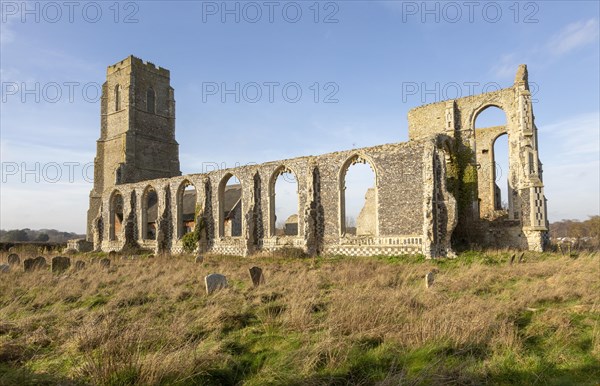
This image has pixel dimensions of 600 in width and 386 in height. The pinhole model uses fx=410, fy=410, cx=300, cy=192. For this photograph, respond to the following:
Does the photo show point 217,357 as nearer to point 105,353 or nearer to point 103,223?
point 105,353

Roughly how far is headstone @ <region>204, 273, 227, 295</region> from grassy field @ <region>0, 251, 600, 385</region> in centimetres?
26

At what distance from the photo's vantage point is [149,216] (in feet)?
105

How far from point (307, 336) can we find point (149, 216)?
29098 mm

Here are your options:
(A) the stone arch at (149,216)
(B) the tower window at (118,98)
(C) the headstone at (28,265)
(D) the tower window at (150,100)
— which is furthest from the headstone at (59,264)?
(B) the tower window at (118,98)

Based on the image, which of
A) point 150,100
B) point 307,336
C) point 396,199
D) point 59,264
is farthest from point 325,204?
point 150,100

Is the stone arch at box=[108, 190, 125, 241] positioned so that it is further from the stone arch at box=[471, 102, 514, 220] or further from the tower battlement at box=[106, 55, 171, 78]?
the stone arch at box=[471, 102, 514, 220]

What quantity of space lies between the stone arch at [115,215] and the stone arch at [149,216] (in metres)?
2.00

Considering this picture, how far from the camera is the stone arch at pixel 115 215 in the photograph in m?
30.8

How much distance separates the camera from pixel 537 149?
1969 cm

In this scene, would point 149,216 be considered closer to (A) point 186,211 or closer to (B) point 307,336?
(A) point 186,211

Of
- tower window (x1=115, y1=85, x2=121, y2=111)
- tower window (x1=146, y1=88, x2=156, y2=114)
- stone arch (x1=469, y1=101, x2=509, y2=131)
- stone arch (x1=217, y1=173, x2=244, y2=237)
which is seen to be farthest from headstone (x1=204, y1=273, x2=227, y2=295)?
tower window (x1=115, y1=85, x2=121, y2=111)

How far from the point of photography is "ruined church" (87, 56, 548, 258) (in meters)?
17.2

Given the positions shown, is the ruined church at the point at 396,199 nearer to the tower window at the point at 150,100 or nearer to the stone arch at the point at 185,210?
the stone arch at the point at 185,210

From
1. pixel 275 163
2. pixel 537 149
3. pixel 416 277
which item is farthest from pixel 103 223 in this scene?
pixel 537 149
